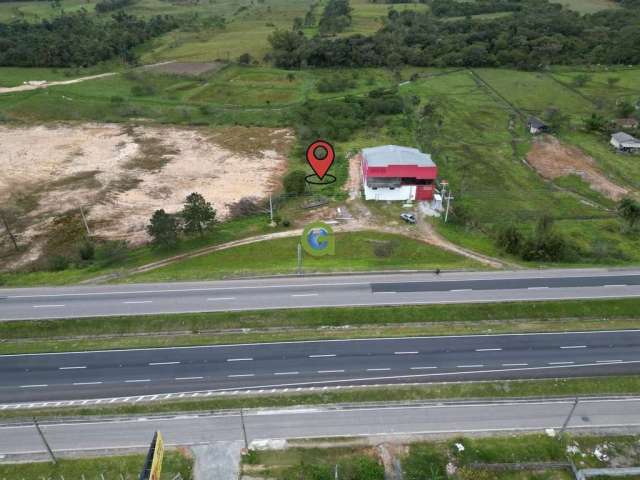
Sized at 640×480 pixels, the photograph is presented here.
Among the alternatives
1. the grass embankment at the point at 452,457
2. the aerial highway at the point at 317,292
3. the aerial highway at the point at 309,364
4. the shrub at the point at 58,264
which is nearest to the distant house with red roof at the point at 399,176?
the aerial highway at the point at 317,292

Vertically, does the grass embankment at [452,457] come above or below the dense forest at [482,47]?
below

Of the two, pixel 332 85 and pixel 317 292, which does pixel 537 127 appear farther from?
pixel 317 292

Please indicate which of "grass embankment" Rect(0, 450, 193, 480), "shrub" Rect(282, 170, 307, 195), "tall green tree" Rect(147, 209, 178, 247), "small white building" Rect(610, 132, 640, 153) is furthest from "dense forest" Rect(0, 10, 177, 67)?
"grass embankment" Rect(0, 450, 193, 480)

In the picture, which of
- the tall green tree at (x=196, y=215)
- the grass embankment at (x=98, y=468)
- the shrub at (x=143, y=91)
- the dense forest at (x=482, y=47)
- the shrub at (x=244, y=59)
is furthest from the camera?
the shrub at (x=244, y=59)

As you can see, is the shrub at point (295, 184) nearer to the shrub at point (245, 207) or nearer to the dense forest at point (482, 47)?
the shrub at point (245, 207)

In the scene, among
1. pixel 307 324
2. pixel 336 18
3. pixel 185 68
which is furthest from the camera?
pixel 336 18

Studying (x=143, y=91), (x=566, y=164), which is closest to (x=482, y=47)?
(x=566, y=164)

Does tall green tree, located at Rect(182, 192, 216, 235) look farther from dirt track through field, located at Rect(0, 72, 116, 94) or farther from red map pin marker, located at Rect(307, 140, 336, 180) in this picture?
dirt track through field, located at Rect(0, 72, 116, 94)
